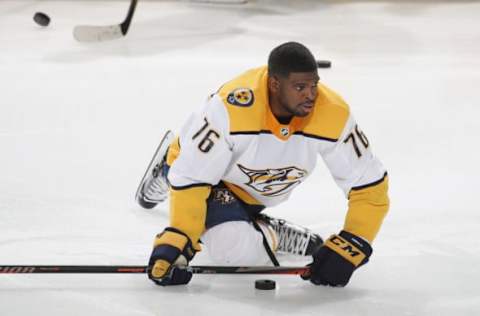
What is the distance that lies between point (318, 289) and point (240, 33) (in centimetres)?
337

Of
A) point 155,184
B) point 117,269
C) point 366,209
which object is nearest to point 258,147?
point 366,209

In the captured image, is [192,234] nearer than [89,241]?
Yes

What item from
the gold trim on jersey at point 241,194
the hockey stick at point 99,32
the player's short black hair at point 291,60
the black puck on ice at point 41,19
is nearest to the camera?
the player's short black hair at point 291,60

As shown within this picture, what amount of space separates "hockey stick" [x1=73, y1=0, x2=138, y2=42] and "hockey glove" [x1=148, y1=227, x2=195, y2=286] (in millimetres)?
3071

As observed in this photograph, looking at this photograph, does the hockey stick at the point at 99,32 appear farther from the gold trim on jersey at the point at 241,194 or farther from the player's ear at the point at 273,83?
the player's ear at the point at 273,83

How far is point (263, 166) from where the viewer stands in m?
2.38

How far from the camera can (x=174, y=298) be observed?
227cm

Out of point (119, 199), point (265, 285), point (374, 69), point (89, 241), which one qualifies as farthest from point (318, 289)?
point (374, 69)

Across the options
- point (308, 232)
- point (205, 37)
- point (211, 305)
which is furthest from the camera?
point (205, 37)

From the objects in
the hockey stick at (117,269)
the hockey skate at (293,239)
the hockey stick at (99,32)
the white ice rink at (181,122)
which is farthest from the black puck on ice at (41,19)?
the hockey stick at (117,269)

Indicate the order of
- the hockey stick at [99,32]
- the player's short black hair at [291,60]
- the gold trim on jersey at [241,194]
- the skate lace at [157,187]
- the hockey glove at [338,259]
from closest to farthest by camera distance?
the player's short black hair at [291,60], the hockey glove at [338,259], the gold trim on jersey at [241,194], the skate lace at [157,187], the hockey stick at [99,32]

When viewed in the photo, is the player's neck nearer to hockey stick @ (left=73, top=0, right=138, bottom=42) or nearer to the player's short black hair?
the player's short black hair

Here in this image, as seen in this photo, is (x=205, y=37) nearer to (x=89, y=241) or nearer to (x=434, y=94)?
(x=434, y=94)

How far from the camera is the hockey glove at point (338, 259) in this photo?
234 centimetres
